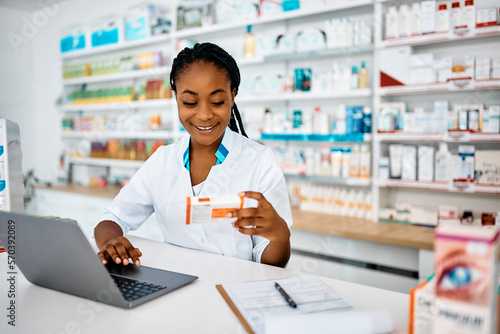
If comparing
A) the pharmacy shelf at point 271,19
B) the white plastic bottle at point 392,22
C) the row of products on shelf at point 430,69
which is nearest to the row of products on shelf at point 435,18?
the white plastic bottle at point 392,22

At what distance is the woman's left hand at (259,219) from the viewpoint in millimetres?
1181

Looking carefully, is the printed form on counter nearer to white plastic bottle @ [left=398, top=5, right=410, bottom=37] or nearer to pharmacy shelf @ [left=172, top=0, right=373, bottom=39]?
white plastic bottle @ [left=398, top=5, right=410, bottom=37]

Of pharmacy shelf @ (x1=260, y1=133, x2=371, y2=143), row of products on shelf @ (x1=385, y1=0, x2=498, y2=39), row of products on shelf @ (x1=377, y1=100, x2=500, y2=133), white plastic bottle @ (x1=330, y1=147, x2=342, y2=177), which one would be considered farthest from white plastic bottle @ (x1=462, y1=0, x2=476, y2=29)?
white plastic bottle @ (x1=330, y1=147, x2=342, y2=177)

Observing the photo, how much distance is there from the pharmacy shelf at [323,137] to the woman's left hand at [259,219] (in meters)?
1.96

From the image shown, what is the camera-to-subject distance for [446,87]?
2.73 m

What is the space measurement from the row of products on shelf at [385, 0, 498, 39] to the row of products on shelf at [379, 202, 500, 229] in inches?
47.2

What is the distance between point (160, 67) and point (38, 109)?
2786mm

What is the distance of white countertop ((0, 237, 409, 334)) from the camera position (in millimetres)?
939

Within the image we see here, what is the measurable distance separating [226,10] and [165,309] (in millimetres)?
3626

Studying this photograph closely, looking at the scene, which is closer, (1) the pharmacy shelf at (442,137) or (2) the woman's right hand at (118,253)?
(2) the woman's right hand at (118,253)

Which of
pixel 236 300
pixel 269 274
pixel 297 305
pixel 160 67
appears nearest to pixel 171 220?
pixel 269 274

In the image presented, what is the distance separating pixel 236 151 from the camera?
5.63 feet

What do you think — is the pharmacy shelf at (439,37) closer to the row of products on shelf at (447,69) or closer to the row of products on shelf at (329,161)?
the row of products on shelf at (447,69)

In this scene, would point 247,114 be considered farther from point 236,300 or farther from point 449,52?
point 236,300
